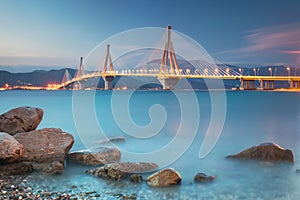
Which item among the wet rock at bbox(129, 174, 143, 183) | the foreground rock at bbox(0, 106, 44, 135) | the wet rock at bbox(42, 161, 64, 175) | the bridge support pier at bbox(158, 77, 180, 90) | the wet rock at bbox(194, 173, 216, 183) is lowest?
the wet rock at bbox(194, 173, 216, 183)

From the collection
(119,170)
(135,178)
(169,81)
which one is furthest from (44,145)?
(169,81)

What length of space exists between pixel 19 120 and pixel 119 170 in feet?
9.77

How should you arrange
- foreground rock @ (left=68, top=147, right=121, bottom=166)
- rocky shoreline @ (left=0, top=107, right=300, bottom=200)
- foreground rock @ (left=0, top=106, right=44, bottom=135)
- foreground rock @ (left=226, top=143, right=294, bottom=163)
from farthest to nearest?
foreground rock @ (left=0, top=106, right=44, bottom=135), foreground rock @ (left=226, top=143, right=294, bottom=163), foreground rock @ (left=68, top=147, right=121, bottom=166), rocky shoreline @ (left=0, top=107, right=300, bottom=200)

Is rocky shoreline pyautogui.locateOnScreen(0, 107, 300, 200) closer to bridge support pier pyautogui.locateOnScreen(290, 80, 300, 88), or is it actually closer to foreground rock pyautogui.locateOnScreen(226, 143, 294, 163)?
foreground rock pyautogui.locateOnScreen(226, 143, 294, 163)

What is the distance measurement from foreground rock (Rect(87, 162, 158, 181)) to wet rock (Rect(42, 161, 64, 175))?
0.50 metres

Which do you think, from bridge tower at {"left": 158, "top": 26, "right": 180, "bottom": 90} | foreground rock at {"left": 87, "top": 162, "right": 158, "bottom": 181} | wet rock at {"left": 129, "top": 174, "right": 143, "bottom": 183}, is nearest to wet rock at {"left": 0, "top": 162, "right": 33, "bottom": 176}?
foreground rock at {"left": 87, "top": 162, "right": 158, "bottom": 181}

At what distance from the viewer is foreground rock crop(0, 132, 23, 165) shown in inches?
215

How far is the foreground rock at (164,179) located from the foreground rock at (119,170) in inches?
18.8

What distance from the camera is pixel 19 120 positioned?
23.1 ft

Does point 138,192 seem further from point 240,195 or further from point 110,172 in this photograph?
point 240,195

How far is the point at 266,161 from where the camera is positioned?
6.31 metres

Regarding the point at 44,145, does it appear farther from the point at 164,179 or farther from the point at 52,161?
the point at 164,179

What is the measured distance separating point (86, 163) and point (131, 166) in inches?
42.7

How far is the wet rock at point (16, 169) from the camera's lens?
17.7ft
